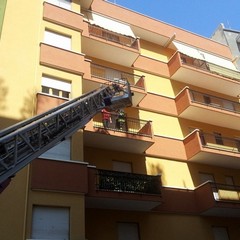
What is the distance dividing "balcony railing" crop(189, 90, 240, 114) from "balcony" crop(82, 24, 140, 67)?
4.56m

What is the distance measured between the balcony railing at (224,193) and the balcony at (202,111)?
4.42 meters

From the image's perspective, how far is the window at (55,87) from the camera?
15930 mm

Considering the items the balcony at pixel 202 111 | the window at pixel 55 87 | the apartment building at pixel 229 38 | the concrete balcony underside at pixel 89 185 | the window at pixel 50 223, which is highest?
the apartment building at pixel 229 38

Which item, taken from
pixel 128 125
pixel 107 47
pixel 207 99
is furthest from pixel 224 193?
pixel 107 47

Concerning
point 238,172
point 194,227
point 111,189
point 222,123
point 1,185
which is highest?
point 222,123

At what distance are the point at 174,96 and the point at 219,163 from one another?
16.4 feet

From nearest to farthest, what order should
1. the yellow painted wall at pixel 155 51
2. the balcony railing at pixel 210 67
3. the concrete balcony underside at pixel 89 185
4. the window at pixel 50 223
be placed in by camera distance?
the window at pixel 50 223, the concrete balcony underside at pixel 89 185, the yellow painted wall at pixel 155 51, the balcony railing at pixel 210 67

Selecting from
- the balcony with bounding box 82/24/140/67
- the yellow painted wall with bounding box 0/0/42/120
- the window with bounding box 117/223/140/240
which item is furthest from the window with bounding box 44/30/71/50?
the window with bounding box 117/223/140/240

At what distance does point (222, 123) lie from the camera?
70.8ft

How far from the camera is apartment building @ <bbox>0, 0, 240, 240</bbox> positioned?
42.4 feet

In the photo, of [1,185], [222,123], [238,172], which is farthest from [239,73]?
[1,185]

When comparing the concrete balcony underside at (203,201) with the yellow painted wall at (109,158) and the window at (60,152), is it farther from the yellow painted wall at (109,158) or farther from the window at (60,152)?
the window at (60,152)

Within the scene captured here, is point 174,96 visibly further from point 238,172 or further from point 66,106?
point 66,106

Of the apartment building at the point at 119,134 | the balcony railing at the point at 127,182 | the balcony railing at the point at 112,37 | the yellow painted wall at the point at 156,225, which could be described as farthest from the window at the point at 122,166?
the balcony railing at the point at 112,37
